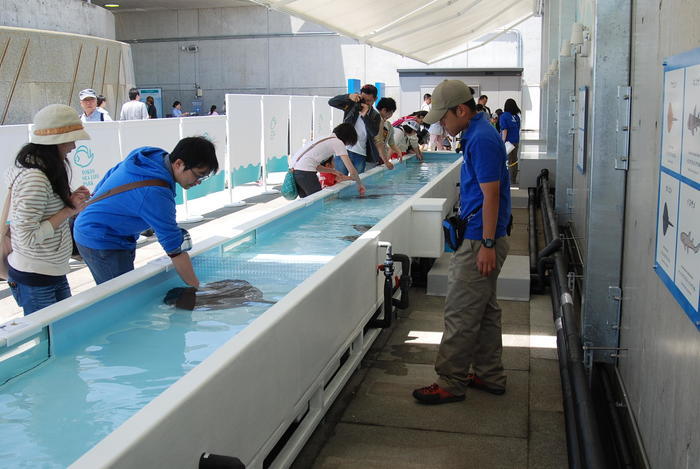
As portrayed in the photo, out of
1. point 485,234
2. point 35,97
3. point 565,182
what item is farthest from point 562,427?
point 35,97

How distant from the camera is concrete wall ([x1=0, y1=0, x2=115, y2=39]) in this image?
15359 mm

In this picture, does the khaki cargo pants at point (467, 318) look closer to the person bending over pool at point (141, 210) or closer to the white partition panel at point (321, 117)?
the person bending over pool at point (141, 210)

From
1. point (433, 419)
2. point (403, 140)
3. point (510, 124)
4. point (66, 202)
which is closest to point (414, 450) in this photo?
point (433, 419)

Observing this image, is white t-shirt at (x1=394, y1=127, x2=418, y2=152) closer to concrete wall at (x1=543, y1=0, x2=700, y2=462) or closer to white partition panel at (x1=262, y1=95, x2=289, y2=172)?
white partition panel at (x1=262, y1=95, x2=289, y2=172)

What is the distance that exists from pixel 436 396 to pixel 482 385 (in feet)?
1.21

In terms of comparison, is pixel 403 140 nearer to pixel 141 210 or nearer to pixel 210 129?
pixel 210 129

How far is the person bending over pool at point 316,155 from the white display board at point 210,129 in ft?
13.0

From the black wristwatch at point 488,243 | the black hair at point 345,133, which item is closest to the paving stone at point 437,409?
the black wristwatch at point 488,243

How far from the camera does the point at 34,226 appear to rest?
359 centimetres

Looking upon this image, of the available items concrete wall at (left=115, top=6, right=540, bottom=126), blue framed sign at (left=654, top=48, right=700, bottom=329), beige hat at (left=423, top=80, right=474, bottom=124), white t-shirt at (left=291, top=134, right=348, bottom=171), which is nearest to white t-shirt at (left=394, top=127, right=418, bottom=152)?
white t-shirt at (left=291, top=134, right=348, bottom=171)

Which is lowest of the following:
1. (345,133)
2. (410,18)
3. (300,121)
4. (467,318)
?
(467,318)

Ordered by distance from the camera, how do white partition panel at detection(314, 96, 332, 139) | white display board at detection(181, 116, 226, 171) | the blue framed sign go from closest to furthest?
the blue framed sign
white display board at detection(181, 116, 226, 171)
white partition panel at detection(314, 96, 332, 139)

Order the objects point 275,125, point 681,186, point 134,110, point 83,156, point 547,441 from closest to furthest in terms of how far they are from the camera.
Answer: point 681,186 < point 547,441 < point 83,156 < point 134,110 < point 275,125

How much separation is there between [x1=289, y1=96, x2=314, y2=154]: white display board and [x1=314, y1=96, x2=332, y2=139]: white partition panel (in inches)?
12.9
